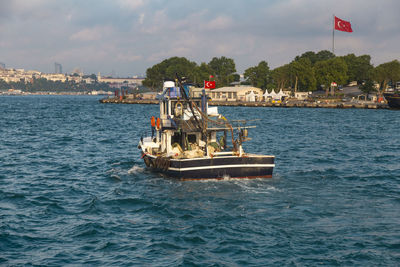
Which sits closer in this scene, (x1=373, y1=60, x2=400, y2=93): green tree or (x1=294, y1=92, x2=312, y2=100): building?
(x1=373, y1=60, x2=400, y2=93): green tree

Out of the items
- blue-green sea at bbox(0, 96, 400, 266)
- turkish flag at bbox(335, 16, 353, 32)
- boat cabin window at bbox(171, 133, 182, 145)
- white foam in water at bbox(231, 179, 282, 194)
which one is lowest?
blue-green sea at bbox(0, 96, 400, 266)

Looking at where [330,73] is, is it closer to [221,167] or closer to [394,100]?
[394,100]

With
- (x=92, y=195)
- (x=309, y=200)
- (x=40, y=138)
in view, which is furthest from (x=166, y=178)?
(x=40, y=138)

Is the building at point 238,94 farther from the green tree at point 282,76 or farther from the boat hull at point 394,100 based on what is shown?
the boat hull at point 394,100

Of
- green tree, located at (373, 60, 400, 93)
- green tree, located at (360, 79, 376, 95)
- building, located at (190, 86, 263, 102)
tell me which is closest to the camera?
green tree, located at (373, 60, 400, 93)

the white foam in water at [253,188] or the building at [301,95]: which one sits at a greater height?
the building at [301,95]

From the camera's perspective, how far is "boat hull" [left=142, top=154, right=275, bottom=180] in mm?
28156

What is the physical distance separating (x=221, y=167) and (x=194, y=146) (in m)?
4.62

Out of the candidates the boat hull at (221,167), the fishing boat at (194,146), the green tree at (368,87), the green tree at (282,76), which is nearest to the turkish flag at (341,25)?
the green tree at (368,87)

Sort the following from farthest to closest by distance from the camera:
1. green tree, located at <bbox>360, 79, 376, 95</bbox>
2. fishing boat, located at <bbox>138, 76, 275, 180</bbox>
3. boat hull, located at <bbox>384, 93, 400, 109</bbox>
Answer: green tree, located at <bbox>360, 79, 376, 95</bbox> → boat hull, located at <bbox>384, 93, 400, 109</bbox> → fishing boat, located at <bbox>138, 76, 275, 180</bbox>

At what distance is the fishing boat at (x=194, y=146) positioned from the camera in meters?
28.3

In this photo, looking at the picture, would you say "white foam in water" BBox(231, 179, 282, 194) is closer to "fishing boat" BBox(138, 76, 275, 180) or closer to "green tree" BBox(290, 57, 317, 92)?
"fishing boat" BBox(138, 76, 275, 180)

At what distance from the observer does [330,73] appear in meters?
170

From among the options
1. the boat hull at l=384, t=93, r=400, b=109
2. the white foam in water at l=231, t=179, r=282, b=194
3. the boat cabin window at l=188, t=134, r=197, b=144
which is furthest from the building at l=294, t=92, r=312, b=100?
the white foam in water at l=231, t=179, r=282, b=194
